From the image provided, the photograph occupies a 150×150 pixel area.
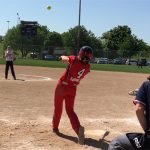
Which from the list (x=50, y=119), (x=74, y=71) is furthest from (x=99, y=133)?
(x=50, y=119)

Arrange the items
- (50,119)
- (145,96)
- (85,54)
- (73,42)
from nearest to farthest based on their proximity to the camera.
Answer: (145,96), (85,54), (50,119), (73,42)

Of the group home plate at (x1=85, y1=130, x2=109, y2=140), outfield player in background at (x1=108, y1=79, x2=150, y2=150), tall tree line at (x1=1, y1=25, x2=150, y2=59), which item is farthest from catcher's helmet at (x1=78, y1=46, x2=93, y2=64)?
tall tree line at (x1=1, y1=25, x2=150, y2=59)

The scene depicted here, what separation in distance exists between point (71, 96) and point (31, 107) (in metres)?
3.44

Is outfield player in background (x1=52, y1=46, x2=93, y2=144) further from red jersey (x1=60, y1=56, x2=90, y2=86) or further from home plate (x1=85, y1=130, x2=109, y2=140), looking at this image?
home plate (x1=85, y1=130, x2=109, y2=140)

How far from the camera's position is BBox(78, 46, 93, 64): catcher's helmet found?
782cm

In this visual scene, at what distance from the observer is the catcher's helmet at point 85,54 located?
7.82 meters

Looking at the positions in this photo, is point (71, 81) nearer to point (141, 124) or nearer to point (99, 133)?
point (99, 133)

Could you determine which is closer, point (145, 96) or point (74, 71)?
point (145, 96)

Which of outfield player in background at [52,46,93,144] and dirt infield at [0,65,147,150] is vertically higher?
outfield player in background at [52,46,93,144]

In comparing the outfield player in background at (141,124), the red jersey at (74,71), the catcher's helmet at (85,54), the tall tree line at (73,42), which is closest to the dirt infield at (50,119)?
the red jersey at (74,71)

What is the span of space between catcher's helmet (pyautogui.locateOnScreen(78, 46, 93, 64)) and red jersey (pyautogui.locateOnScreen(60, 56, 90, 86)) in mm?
115

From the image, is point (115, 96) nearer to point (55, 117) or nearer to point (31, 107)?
point (31, 107)

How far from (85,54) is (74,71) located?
1.41ft

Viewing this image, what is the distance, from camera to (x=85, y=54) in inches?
311
